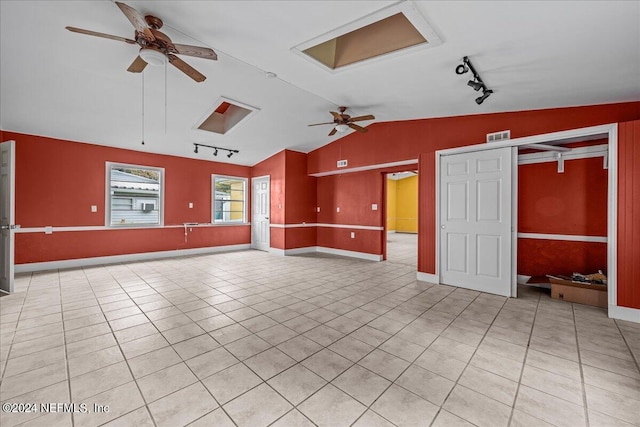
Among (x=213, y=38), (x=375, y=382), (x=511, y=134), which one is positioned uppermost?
(x=213, y=38)

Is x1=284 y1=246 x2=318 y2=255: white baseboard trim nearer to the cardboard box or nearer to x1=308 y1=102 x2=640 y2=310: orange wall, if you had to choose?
x1=308 y1=102 x2=640 y2=310: orange wall

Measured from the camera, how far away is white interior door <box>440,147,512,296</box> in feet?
13.0

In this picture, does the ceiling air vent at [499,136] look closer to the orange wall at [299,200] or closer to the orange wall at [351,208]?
the orange wall at [351,208]

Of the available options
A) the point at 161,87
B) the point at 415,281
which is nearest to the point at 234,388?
the point at 415,281

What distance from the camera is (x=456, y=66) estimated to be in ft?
9.91

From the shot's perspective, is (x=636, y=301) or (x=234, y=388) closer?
(x=234, y=388)

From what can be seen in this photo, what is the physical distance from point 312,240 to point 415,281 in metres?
3.82

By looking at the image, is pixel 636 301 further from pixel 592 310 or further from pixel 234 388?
pixel 234 388

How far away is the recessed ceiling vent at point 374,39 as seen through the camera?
2.39 meters

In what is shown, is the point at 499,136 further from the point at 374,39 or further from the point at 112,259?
the point at 112,259

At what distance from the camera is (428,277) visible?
4.72 m

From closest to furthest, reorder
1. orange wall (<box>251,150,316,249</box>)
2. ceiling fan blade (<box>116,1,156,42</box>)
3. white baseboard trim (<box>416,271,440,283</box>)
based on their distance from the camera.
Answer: ceiling fan blade (<box>116,1,156,42</box>) < white baseboard trim (<box>416,271,440,283</box>) < orange wall (<box>251,150,316,249</box>)

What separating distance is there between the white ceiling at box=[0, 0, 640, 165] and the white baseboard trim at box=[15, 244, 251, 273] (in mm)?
2586

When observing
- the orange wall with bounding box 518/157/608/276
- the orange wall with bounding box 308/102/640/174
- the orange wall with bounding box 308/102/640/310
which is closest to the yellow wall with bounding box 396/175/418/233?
the orange wall with bounding box 308/102/640/310
